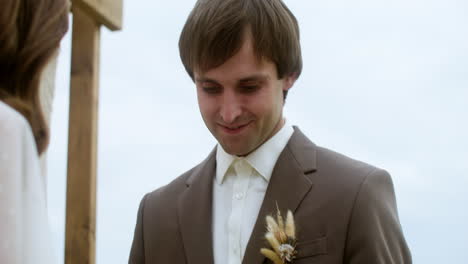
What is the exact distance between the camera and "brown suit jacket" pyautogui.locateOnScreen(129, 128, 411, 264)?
2430mm

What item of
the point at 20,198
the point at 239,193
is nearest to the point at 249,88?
the point at 239,193

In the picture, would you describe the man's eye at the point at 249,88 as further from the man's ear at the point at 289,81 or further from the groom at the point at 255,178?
the man's ear at the point at 289,81

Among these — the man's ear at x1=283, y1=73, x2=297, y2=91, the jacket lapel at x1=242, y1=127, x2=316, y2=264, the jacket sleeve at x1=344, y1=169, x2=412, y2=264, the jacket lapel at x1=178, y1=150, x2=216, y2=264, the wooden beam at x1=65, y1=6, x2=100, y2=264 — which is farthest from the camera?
the wooden beam at x1=65, y1=6, x2=100, y2=264

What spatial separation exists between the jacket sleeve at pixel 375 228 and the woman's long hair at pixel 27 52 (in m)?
1.18

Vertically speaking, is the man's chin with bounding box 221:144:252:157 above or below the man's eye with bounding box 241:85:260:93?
below

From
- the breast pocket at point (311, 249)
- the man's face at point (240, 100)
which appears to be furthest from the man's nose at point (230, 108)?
the breast pocket at point (311, 249)

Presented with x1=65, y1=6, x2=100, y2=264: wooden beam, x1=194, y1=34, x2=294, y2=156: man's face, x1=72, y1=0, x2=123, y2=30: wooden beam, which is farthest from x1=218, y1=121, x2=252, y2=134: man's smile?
x1=72, y1=0, x2=123, y2=30: wooden beam

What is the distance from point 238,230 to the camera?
2.57m

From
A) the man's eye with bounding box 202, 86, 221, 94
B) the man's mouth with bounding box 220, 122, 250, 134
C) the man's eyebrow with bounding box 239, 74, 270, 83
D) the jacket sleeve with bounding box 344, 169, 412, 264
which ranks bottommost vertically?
the jacket sleeve with bounding box 344, 169, 412, 264

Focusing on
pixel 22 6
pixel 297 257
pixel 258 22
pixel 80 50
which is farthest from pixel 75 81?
pixel 22 6

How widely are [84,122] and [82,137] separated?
0.09 metres

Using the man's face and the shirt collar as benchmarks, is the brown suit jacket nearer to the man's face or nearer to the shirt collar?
the shirt collar

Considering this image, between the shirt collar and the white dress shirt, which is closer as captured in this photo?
the white dress shirt

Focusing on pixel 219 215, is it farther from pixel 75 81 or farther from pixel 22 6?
pixel 75 81
